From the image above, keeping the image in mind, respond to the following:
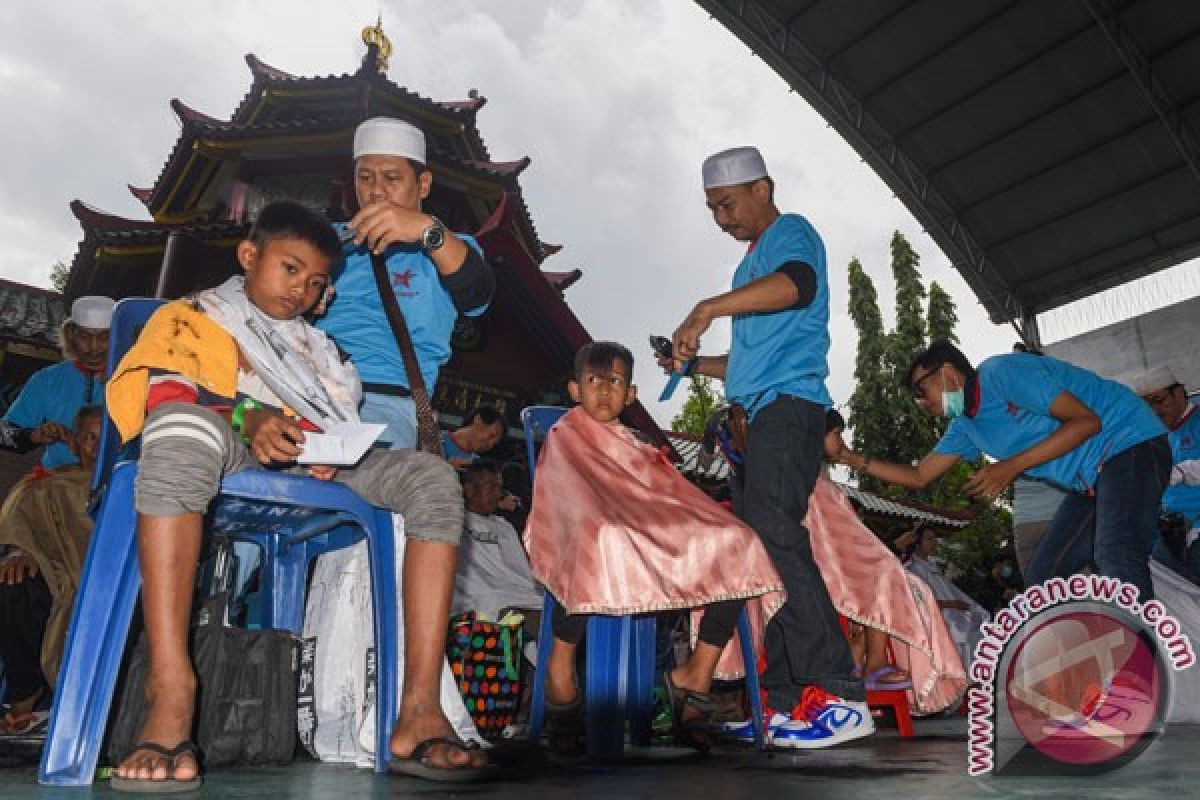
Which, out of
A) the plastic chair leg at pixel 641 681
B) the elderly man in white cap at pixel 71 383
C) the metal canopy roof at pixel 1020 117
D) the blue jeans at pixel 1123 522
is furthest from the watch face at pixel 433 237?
the metal canopy roof at pixel 1020 117

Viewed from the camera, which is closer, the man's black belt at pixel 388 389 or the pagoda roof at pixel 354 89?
the man's black belt at pixel 388 389

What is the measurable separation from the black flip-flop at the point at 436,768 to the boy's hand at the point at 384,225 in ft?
3.73

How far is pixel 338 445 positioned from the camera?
174 cm

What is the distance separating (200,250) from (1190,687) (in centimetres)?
858

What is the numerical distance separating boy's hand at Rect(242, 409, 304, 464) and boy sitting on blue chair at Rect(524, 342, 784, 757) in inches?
32.7

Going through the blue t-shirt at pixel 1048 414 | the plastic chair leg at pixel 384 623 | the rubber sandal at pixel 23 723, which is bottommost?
the rubber sandal at pixel 23 723

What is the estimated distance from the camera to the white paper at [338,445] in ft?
5.61

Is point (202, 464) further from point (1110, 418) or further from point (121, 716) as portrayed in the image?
point (1110, 418)

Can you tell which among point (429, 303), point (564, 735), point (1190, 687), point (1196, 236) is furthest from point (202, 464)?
point (1196, 236)

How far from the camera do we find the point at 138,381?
5.60 ft

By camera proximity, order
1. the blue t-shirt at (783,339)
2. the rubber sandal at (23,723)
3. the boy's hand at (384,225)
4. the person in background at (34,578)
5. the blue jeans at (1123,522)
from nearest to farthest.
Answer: the boy's hand at (384,225), the blue t-shirt at (783,339), the blue jeans at (1123,522), the rubber sandal at (23,723), the person in background at (34,578)

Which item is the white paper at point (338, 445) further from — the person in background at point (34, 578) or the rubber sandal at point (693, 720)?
the person in background at point (34, 578)

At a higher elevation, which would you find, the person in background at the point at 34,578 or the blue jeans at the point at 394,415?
the blue jeans at the point at 394,415

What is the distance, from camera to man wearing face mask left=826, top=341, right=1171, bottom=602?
2.88 m
